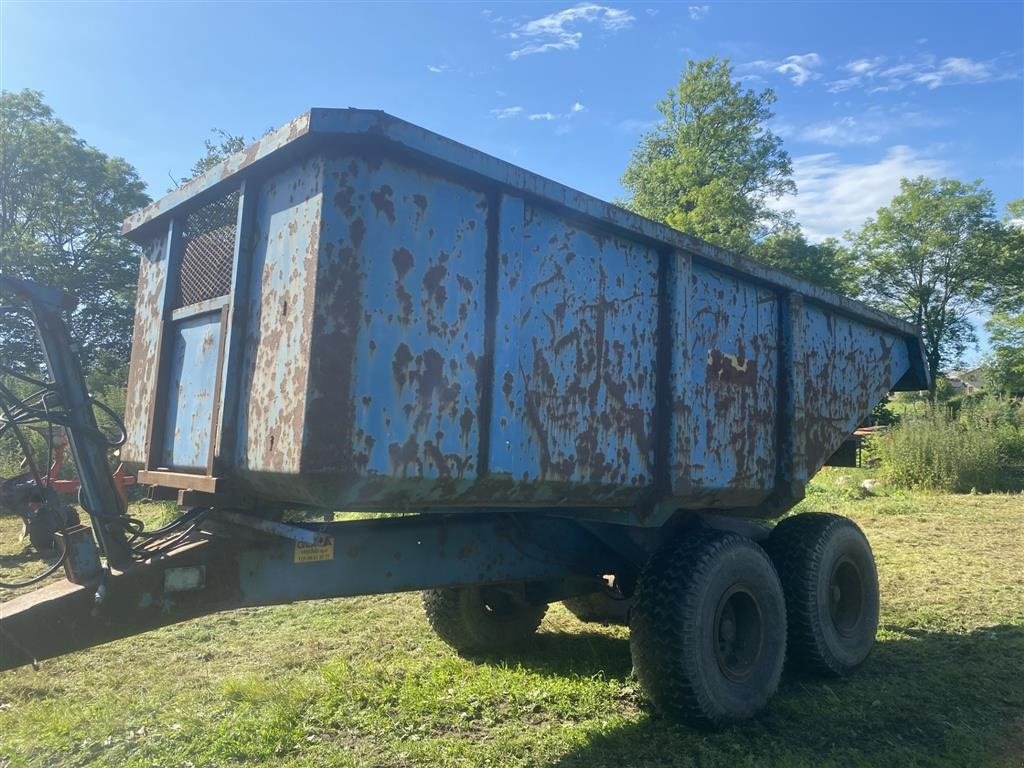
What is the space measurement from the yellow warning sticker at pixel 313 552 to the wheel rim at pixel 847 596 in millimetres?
3377

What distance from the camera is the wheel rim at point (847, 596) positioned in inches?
195

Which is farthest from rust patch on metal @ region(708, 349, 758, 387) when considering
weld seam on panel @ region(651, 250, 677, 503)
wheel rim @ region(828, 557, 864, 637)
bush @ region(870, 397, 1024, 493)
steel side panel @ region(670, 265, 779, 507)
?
bush @ region(870, 397, 1024, 493)

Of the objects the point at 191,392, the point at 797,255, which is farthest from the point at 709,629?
the point at 797,255

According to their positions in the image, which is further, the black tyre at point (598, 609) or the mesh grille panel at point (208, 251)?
the black tyre at point (598, 609)

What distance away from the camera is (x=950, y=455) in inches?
597

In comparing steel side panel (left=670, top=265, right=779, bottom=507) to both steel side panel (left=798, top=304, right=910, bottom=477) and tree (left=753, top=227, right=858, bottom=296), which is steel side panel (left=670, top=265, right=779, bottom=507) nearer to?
steel side panel (left=798, top=304, right=910, bottom=477)

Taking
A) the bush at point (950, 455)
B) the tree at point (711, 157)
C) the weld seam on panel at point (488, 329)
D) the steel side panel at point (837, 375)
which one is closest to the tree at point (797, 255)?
the tree at point (711, 157)

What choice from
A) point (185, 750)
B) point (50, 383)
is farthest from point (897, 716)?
point (50, 383)

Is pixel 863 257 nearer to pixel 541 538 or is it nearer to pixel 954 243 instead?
pixel 954 243

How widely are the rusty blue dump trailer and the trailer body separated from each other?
Result: 1 centimetres

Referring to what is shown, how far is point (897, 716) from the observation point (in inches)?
159

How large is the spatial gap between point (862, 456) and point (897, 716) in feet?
53.0

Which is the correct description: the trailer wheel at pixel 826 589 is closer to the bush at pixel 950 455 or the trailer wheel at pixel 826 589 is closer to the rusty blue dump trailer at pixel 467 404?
the rusty blue dump trailer at pixel 467 404

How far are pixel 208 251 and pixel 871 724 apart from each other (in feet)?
13.1
